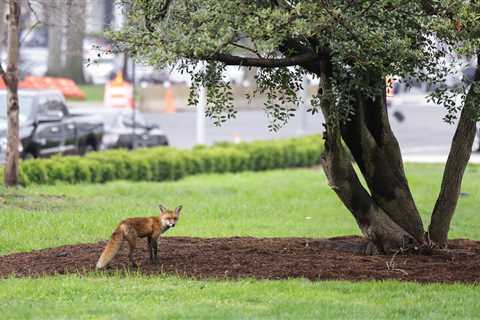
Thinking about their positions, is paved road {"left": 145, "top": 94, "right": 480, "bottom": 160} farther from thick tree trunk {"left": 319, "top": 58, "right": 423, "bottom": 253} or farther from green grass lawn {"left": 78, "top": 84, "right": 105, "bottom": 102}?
thick tree trunk {"left": 319, "top": 58, "right": 423, "bottom": 253}

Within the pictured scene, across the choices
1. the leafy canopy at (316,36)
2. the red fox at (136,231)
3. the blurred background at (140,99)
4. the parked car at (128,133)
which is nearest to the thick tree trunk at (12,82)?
the blurred background at (140,99)

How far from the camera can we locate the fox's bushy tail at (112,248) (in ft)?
33.6

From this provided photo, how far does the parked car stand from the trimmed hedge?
3166 millimetres

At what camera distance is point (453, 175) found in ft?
38.1

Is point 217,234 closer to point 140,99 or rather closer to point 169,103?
point 169,103

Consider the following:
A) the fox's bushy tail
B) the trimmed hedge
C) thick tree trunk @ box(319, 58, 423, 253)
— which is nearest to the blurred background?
thick tree trunk @ box(319, 58, 423, 253)

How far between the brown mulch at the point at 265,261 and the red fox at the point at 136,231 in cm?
19

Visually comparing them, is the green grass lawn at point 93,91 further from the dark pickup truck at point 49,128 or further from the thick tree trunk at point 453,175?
the thick tree trunk at point 453,175

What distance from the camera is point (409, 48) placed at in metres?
9.71

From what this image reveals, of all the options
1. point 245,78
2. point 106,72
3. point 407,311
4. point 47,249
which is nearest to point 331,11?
point 407,311

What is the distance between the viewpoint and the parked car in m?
28.7

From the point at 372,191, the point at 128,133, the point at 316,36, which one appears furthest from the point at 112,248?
the point at 128,133

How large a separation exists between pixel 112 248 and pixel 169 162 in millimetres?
13271

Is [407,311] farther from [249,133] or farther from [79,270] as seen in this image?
[249,133]
